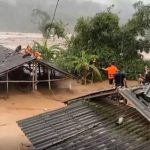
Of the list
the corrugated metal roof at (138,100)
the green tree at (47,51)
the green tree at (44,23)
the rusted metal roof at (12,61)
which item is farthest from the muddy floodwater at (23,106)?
the corrugated metal roof at (138,100)

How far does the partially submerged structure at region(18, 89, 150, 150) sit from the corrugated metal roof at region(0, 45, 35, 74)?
11.2m

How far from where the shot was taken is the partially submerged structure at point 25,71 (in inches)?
882

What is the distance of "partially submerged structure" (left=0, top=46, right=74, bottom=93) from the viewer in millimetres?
22391

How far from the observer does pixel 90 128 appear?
32.1 ft

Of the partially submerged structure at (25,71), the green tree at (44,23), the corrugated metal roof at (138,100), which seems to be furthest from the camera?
the green tree at (44,23)

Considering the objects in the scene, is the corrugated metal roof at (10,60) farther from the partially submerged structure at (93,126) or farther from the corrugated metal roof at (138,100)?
the corrugated metal roof at (138,100)

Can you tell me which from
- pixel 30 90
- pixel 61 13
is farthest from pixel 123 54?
pixel 61 13

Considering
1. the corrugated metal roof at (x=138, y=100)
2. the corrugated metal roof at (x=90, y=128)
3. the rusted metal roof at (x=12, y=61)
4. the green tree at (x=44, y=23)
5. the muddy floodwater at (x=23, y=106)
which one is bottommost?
the muddy floodwater at (x=23, y=106)

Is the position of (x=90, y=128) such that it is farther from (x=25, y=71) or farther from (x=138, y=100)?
(x=25, y=71)

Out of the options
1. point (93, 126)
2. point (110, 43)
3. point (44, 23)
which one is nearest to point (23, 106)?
point (110, 43)

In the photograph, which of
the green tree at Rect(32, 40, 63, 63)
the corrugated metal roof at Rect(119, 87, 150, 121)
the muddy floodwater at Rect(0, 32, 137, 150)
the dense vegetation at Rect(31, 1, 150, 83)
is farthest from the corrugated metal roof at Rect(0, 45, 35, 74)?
the corrugated metal roof at Rect(119, 87, 150, 121)

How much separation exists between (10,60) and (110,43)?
24.9 ft

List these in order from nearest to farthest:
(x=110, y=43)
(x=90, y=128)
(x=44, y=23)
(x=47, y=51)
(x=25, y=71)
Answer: (x=90, y=128) < (x=25, y=71) < (x=47, y=51) < (x=110, y=43) < (x=44, y=23)

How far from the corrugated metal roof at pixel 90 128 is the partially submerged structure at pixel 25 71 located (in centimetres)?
1142
